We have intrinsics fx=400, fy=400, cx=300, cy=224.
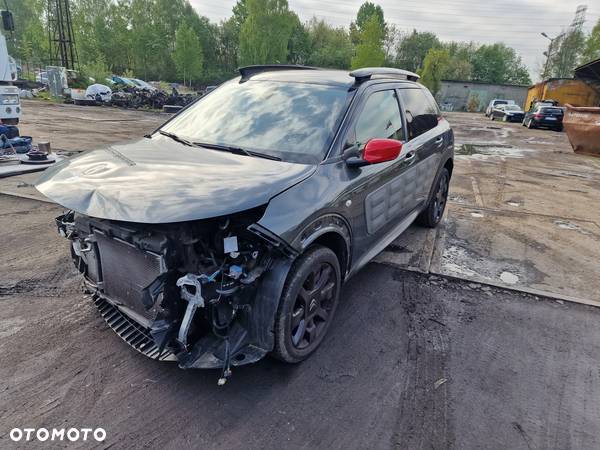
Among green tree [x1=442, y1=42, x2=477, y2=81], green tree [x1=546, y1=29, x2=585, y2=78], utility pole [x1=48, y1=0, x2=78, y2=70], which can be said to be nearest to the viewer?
utility pole [x1=48, y1=0, x2=78, y2=70]

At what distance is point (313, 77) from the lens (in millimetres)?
3582

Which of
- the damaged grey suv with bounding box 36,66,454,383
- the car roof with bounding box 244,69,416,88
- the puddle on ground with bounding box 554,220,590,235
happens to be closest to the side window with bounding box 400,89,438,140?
the car roof with bounding box 244,69,416,88

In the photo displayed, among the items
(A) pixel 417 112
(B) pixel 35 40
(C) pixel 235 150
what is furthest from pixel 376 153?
(B) pixel 35 40

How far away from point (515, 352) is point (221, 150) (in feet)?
8.77

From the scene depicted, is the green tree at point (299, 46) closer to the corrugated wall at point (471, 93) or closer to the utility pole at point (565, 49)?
the corrugated wall at point (471, 93)

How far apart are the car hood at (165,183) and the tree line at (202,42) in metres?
36.9

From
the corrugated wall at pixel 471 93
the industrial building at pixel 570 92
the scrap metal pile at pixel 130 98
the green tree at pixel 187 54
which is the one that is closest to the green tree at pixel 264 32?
the green tree at pixel 187 54

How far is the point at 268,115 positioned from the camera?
10.6ft

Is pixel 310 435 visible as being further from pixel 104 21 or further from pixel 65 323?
pixel 104 21

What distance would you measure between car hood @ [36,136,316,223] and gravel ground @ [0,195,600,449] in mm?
1136

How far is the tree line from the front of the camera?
47.5 meters

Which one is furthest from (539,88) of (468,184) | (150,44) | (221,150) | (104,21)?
(104,21)

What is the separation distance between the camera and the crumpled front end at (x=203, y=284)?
85.7 inches

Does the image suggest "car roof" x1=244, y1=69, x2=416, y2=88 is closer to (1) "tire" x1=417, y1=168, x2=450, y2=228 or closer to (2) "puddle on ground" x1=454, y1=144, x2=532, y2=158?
(1) "tire" x1=417, y1=168, x2=450, y2=228
